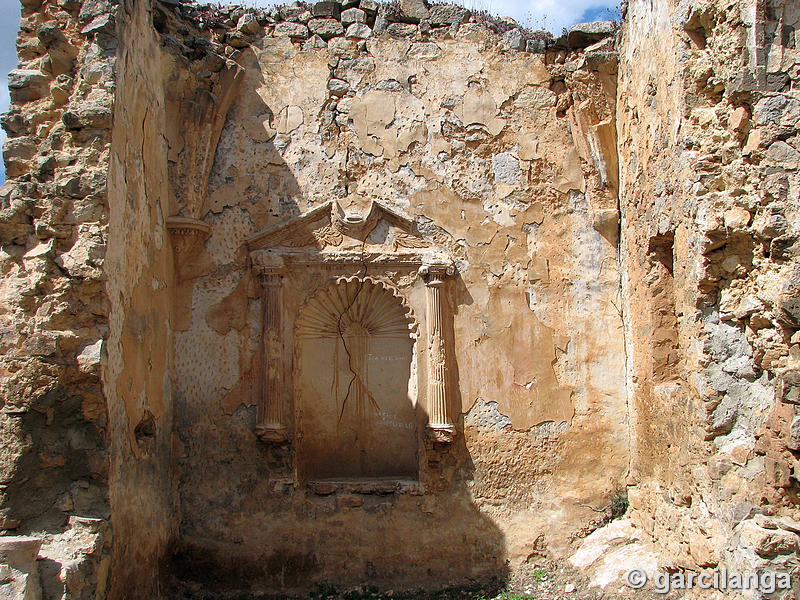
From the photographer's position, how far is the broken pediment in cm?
650

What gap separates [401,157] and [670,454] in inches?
133

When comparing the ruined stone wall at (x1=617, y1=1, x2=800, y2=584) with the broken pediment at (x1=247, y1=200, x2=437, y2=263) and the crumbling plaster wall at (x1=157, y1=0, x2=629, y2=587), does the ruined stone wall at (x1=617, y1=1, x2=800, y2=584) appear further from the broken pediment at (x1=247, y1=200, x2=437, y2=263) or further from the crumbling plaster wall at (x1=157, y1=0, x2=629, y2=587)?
the broken pediment at (x1=247, y1=200, x2=437, y2=263)

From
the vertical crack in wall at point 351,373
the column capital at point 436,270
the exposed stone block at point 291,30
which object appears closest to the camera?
the column capital at point 436,270

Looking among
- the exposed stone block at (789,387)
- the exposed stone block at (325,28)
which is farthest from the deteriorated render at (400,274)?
the exposed stone block at (789,387)

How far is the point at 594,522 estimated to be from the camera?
6.34 metres

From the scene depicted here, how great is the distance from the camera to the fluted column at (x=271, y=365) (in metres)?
6.22

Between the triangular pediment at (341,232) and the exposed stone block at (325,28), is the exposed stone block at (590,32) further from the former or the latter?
the triangular pediment at (341,232)

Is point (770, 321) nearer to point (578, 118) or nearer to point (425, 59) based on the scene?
point (578, 118)

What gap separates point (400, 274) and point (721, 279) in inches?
106

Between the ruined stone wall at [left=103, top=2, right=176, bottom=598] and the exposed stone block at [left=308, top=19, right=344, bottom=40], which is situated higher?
the exposed stone block at [left=308, top=19, right=344, bottom=40]

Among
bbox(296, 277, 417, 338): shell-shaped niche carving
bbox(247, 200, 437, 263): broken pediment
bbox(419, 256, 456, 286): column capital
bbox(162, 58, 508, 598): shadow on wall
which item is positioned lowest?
bbox(162, 58, 508, 598): shadow on wall

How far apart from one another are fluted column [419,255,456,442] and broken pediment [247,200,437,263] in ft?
0.69

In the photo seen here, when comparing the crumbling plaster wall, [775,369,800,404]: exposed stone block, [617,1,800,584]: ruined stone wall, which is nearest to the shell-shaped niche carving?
the crumbling plaster wall

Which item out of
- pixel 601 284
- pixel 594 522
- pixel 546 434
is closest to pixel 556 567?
pixel 594 522
